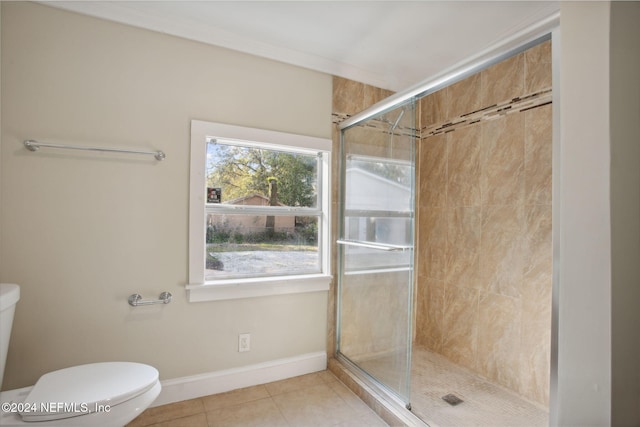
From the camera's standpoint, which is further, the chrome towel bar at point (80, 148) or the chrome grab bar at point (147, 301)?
the chrome grab bar at point (147, 301)

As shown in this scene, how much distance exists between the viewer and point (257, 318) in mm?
2088

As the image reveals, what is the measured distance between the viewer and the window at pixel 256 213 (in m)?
1.92

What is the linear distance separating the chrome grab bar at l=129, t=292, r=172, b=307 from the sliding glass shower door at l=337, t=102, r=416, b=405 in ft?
3.79

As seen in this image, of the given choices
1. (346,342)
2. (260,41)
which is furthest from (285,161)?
(346,342)

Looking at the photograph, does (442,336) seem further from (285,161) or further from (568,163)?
(568,163)

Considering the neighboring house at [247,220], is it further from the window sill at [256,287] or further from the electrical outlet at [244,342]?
the electrical outlet at [244,342]

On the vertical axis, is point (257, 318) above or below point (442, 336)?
above

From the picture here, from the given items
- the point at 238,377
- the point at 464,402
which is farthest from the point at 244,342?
the point at 464,402

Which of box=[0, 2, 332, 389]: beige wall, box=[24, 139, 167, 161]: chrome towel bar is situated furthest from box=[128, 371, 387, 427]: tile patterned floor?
box=[24, 139, 167, 161]: chrome towel bar

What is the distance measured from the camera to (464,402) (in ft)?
6.17

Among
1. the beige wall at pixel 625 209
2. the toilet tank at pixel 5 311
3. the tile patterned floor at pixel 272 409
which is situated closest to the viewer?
the beige wall at pixel 625 209

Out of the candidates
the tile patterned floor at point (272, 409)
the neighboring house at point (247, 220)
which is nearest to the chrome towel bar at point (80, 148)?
the neighboring house at point (247, 220)

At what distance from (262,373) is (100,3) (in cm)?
233

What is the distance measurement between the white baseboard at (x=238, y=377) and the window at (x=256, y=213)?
0.48 m
